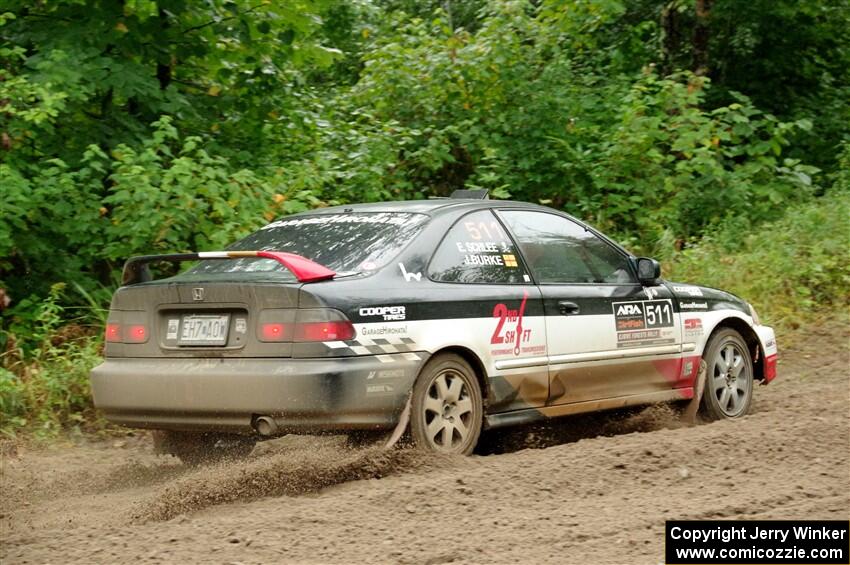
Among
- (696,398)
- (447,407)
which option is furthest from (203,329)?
(696,398)

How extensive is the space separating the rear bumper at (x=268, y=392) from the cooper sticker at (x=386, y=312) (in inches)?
7.6

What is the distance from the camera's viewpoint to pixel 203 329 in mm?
6012

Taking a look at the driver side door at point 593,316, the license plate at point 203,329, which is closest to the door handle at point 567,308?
the driver side door at point 593,316

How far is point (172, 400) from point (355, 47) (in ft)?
37.4

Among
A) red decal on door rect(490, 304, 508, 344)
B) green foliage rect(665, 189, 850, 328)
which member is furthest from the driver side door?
green foliage rect(665, 189, 850, 328)

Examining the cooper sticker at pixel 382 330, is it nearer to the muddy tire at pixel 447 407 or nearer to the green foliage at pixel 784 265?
the muddy tire at pixel 447 407

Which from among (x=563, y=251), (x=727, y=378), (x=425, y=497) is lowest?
(x=425, y=497)

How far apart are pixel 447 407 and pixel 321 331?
93cm

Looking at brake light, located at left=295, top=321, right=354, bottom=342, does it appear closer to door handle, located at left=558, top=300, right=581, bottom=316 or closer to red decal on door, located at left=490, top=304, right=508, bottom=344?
red decal on door, located at left=490, top=304, right=508, bottom=344

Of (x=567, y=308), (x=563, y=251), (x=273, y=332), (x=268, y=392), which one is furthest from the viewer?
(x=563, y=251)

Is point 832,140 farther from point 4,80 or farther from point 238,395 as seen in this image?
point 238,395

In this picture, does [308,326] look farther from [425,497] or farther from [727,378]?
[727,378]

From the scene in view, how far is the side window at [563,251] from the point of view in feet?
23.4

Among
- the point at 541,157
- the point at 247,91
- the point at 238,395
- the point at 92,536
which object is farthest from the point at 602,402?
the point at 541,157
